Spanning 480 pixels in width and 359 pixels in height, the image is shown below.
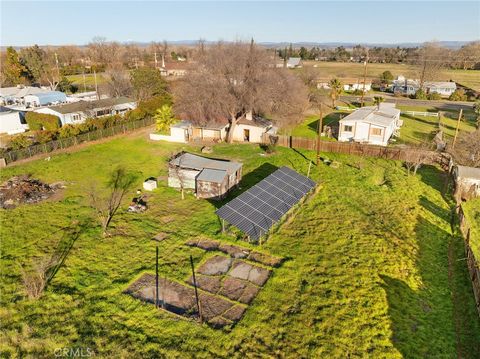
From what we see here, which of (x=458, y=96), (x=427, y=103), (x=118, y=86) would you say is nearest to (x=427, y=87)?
(x=458, y=96)

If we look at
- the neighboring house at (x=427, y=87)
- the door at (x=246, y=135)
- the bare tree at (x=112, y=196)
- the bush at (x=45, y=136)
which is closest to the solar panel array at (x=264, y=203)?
the bare tree at (x=112, y=196)

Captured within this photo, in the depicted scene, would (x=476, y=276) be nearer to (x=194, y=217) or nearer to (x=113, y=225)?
(x=194, y=217)

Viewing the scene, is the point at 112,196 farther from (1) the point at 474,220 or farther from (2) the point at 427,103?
(2) the point at 427,103

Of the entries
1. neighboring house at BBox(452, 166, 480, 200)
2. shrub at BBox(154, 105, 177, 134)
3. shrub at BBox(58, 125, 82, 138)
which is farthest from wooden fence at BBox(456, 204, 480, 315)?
shrub at BBox(58, 125, 82, 138)

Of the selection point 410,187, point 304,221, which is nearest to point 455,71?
point 410,187
